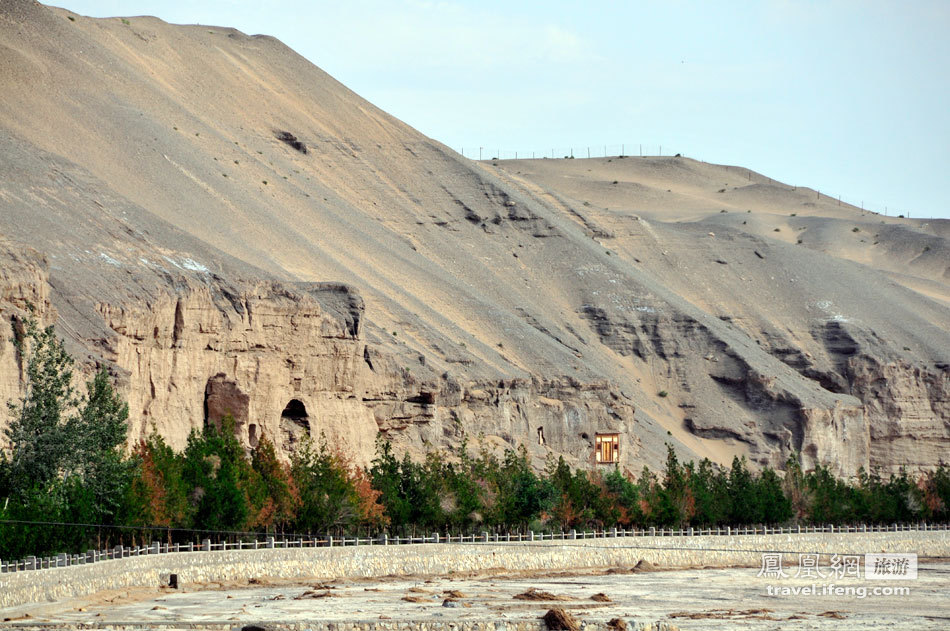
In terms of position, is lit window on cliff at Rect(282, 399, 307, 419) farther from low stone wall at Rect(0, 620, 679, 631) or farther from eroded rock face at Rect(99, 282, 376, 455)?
low stone wall at Rect(0, 620, 679, 631)

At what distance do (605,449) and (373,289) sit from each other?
17378 mm

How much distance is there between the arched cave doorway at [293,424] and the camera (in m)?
73.9

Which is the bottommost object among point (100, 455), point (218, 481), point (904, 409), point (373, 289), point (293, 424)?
point (218, 481)

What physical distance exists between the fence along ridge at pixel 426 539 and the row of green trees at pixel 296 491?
2.44 feet

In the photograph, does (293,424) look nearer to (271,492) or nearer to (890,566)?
(271,492)

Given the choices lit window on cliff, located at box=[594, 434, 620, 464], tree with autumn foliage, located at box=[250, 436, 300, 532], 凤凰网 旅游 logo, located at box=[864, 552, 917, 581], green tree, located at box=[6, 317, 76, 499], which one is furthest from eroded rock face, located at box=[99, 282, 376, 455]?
凤凰网 旅游 logo, located at box=[864, 552, 917, 581]

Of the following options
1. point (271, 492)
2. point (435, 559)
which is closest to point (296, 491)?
point (271, 492)

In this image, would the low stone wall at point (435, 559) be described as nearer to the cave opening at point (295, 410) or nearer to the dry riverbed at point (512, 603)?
the dry riverbed at point (512, 603)

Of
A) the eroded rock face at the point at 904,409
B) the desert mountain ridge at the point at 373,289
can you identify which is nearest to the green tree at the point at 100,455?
the desert mountain ridge at the point at 373,289

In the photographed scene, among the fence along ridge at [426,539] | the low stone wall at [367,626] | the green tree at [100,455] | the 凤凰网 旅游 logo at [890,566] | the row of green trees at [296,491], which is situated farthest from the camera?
the 凤凰网 旅游 logo at [890,566]

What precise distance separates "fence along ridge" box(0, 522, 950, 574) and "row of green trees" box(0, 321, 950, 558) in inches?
29.3

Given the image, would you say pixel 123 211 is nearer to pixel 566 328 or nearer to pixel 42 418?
pixel 42 418

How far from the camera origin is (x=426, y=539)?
66.4 metres

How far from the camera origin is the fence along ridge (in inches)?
1911
